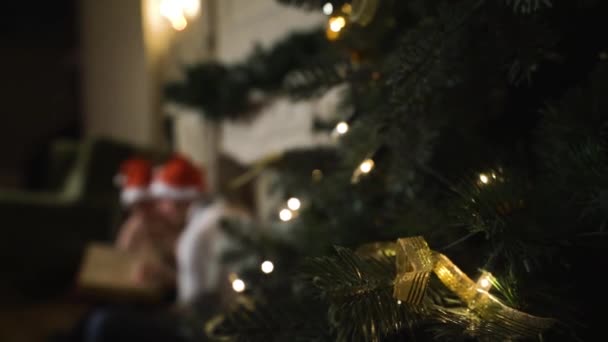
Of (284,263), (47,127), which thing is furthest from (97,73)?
(284,263)

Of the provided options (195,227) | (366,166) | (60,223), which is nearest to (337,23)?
(366,166)

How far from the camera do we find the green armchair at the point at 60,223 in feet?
7.07

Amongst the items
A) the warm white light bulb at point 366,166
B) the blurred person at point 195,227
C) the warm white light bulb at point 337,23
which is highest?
the blurred person at point 195,227

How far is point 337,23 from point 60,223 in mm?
2069

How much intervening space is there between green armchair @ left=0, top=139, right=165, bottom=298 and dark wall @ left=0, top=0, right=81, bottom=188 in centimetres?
177

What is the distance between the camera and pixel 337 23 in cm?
50

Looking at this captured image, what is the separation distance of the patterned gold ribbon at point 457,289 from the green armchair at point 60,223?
190 centimetres

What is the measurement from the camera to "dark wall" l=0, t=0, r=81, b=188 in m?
3.79

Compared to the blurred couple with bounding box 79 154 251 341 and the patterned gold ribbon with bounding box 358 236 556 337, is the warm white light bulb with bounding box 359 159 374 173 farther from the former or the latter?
the blurred couple with bounding box 79 154 251 341

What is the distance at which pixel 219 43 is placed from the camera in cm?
178

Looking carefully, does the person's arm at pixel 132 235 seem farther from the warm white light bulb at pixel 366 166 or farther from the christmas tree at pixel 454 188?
the warm white light bulb at pixel 366 166

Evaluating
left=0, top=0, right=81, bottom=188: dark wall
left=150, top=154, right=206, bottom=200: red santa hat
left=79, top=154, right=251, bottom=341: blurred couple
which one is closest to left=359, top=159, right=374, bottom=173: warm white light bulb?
left=79, top=154, right=251, bottom=341: blurred couple

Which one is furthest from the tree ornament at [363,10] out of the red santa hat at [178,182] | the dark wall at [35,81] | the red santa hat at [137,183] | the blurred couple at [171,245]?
the dark wall at [35,81]

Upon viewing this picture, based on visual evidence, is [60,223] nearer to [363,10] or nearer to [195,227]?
[195,227]
